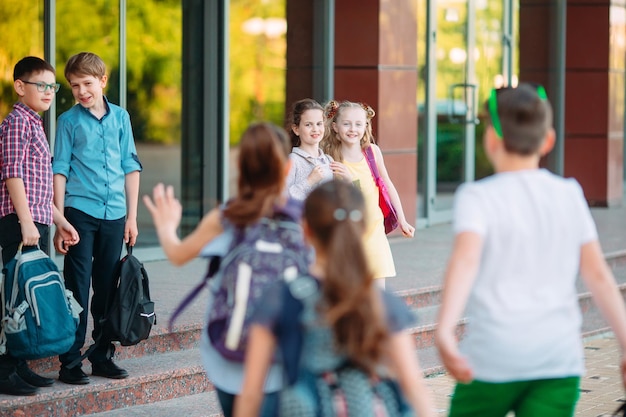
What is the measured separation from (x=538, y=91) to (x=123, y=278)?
2.70 meters

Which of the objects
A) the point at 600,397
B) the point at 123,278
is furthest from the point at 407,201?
the point at 123,278

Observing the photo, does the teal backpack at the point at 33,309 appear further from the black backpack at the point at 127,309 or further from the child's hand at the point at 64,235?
the black backpack at the point at 127,309

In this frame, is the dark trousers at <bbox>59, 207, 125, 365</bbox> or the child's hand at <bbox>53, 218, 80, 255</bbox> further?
the dark trousers at <bbox>59, 207, 125, 365</bbox>

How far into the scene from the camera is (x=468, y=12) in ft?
43.5

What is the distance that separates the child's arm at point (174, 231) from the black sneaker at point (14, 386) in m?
2.05

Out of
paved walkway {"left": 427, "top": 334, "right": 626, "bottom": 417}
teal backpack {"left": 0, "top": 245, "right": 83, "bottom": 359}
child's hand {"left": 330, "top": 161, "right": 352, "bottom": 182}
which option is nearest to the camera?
teal backpack {"left": 0, "top": 245, "right": 83, "bottom": 359}

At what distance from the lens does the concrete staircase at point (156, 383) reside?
209 inches

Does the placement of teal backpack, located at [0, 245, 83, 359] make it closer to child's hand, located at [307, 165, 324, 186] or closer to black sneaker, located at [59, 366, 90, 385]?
black sneaker, located at [59, 366, 90, 385]

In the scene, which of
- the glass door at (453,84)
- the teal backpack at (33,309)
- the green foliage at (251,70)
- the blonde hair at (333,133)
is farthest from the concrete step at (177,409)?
the green foliage at (251,70)

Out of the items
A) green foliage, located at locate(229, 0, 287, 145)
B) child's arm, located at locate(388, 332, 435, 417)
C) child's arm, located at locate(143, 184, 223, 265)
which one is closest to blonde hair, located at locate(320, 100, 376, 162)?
child's arm, located at locate(143, 184, 223, 265)

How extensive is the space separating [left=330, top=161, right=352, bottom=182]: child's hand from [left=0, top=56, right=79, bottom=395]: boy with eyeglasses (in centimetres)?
148

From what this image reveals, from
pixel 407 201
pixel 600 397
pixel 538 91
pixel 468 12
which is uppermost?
pixel 468 12

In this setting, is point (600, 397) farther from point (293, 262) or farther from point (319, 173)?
point (293, 262)

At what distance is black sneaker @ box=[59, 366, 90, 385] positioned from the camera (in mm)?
5469
